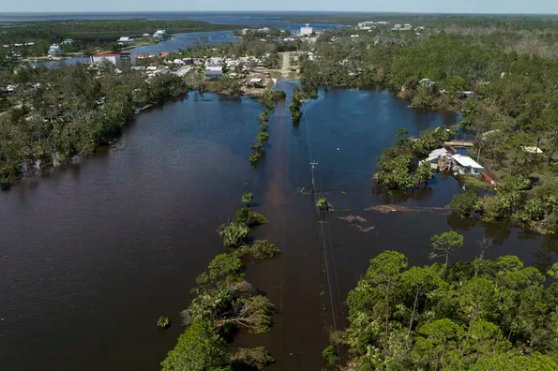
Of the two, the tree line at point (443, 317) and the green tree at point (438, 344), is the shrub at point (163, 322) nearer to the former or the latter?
the tree line at point (443, 317)

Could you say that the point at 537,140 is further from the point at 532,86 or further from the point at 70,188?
the point at 70,188

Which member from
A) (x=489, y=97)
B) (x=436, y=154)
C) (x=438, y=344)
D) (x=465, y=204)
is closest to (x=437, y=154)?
(x=436, y=154)

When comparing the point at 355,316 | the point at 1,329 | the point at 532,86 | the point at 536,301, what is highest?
the point at 532,86

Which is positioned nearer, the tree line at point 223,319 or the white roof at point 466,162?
the tree line at point 223,319

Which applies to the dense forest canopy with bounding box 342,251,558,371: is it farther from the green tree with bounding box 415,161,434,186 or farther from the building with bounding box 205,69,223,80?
the building with bounding box 205,69,223,80

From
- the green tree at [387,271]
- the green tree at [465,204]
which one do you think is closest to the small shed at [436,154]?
the green tree at [465,204]

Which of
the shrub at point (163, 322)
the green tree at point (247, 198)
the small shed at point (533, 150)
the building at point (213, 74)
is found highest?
the building at point (213, 74)

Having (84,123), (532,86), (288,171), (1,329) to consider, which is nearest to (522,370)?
(1,329)
